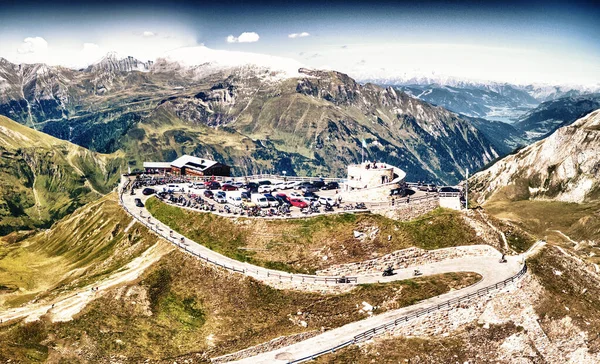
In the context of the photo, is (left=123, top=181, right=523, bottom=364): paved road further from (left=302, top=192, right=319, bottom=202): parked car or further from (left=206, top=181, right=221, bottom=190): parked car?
(left=206, top=181, right=221, bottom=190): parked car

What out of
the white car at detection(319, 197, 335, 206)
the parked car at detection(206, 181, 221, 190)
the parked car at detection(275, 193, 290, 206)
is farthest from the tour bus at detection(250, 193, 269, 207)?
the parked car at detection(206, 181, 221, 190)

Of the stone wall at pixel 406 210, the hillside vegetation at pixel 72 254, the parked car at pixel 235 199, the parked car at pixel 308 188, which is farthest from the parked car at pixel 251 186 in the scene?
the stone wall at pixel 406 210

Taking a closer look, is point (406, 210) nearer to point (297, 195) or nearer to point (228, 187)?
point (297, 195)

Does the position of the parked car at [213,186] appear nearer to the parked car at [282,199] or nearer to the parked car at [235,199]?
the parked car at [235,199]

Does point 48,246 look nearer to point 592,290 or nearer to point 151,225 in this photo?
point 151,225

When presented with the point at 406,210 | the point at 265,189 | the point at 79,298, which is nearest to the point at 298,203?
the point at 406,210

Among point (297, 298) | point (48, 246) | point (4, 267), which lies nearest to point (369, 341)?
point (297, 298)
